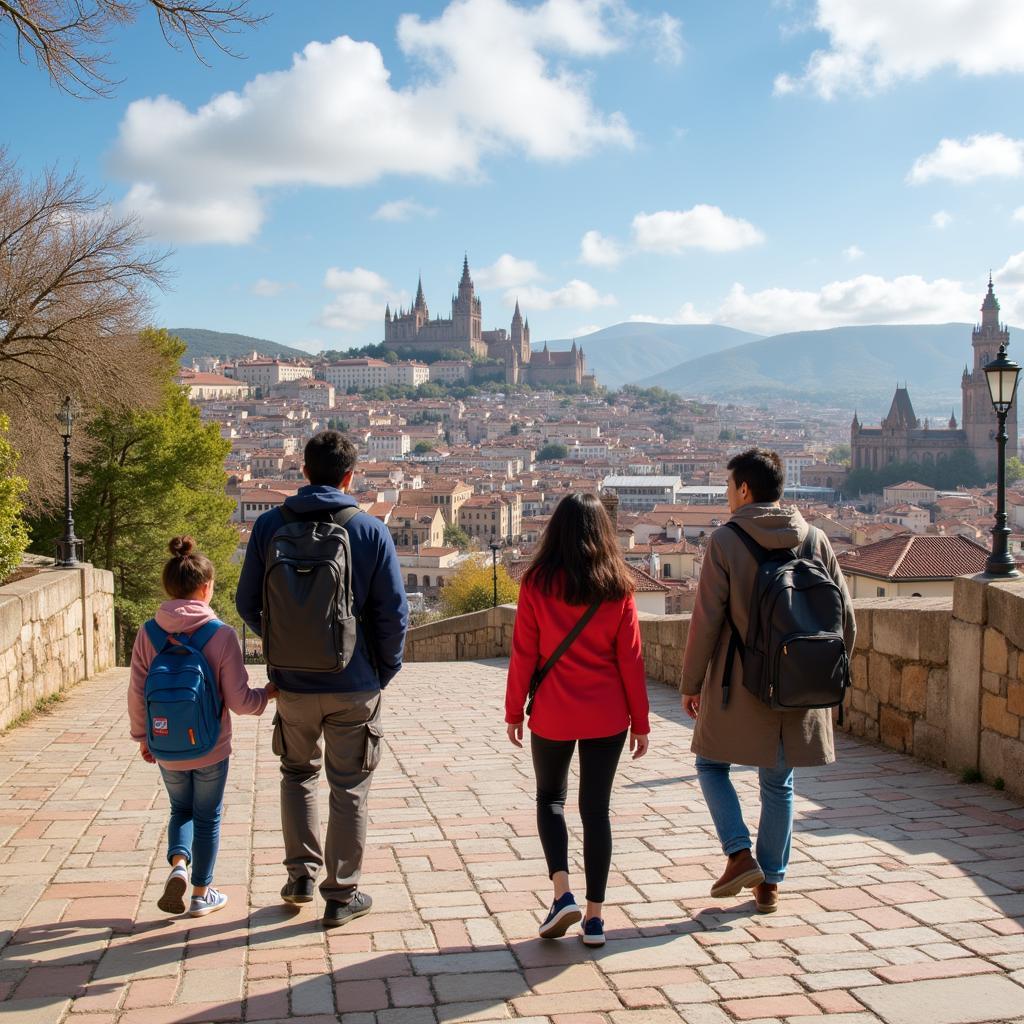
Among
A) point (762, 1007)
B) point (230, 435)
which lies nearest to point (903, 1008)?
point (762, 1007)

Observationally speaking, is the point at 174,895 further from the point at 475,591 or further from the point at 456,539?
the point at 456,539

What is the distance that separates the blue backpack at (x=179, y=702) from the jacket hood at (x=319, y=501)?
19.4 inches

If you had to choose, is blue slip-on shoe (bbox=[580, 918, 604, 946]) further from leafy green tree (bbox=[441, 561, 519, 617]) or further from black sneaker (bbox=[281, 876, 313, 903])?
leafy green tree (bbox=[441, 561, 519, 617])

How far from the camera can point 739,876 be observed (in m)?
2.85

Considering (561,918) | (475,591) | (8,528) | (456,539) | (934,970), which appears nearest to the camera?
(934,970)

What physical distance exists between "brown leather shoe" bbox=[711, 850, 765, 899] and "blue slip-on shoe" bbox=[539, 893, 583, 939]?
430 millimetres

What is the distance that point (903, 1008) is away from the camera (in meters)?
2.29

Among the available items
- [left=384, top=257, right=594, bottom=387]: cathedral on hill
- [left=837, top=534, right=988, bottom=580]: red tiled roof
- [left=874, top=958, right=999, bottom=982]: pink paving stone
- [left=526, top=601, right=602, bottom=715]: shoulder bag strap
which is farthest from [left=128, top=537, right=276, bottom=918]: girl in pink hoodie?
[left=384, top=257, right=594, bottom=387]: cathedral on hill

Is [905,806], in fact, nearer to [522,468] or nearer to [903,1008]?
[903,1008]

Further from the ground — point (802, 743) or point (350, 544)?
point (350, 544)

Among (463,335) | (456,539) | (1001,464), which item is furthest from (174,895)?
(463,335)

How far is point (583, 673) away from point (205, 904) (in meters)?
1.18

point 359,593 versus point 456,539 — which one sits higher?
point 359,593

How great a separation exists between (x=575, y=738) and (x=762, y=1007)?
736 mm
